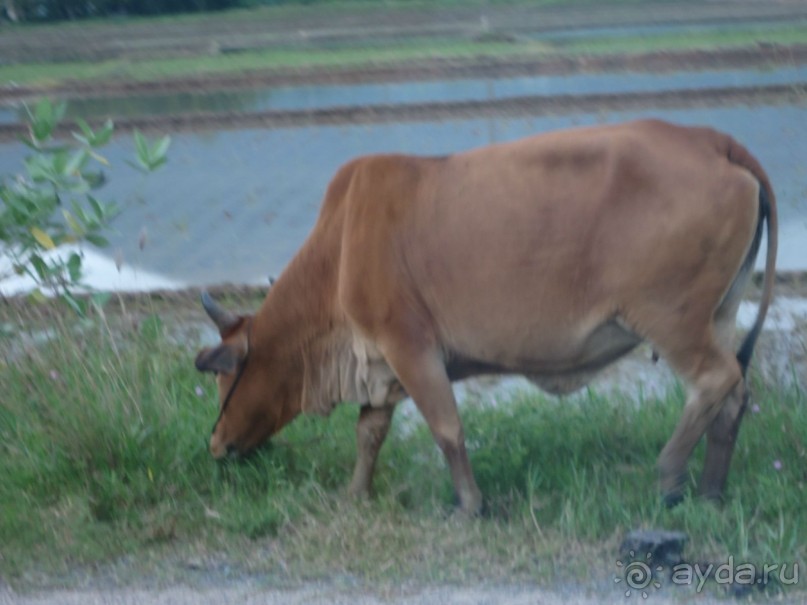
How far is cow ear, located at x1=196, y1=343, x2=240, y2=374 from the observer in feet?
19.1

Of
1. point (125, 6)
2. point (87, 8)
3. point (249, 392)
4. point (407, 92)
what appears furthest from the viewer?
A: point (125, 6)

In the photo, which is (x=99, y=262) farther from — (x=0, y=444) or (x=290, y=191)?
(x=0, y=444)

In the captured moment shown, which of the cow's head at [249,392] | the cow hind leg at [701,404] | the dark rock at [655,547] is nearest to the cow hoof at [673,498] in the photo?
the cow hind leg at [701,404]

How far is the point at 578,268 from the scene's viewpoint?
17.5 ft

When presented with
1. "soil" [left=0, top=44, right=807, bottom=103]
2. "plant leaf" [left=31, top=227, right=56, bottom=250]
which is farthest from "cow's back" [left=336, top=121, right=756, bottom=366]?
"soil" [left=0, top=44, right=807, bottom=103]

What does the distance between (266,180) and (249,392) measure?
249 inches

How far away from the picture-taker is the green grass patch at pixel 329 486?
5191 millimetres

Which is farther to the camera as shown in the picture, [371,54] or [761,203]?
[371,54]

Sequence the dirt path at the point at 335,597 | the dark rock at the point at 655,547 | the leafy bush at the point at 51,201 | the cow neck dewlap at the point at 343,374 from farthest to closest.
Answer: the leafy bush at the point at 51,201, the cow neck dewlap at the point at 343,374, the dark rock at the point at 655,547, the dirt path at the point at 335,597

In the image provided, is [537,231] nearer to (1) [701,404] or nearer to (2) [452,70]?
(1) [701,404]

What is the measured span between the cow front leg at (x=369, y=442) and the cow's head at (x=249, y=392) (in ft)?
1.21

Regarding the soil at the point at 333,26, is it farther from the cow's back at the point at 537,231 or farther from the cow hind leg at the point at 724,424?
the cow hind leg at the point at 724,424

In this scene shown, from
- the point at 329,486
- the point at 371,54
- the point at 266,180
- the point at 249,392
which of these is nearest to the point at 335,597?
the point at 329,486

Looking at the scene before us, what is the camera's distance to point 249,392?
19.5 feet
